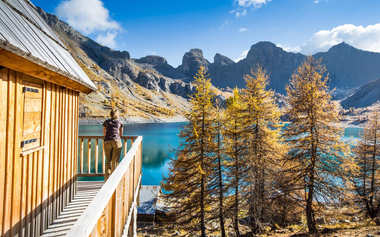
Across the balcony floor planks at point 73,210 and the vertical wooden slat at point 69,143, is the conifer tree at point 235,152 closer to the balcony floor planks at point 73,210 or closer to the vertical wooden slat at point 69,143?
the balcony floor planks at point 73,210

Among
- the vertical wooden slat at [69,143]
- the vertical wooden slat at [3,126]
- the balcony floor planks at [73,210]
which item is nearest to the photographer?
the vertical wooden slat at [3,126]

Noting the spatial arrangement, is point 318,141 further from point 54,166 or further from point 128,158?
point 54,166

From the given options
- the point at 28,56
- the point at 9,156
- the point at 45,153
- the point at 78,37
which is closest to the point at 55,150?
the point at 45,153

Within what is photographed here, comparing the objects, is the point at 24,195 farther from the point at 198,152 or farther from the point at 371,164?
the point at 371,164

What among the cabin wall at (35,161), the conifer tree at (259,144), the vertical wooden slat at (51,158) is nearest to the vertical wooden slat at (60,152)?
the cabin wall at (35,161)

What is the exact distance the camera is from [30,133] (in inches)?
109

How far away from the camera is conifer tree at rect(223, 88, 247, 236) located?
12.7m

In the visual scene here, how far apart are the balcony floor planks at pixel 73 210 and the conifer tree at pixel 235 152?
9146mm

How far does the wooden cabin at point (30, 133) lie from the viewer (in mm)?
2248

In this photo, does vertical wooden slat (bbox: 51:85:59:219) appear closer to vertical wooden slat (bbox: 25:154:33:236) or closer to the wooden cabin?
the wooden cabin

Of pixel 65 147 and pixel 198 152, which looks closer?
pixel 65 147

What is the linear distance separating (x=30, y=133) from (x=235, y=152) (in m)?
11.8

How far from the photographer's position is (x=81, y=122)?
2876 inches

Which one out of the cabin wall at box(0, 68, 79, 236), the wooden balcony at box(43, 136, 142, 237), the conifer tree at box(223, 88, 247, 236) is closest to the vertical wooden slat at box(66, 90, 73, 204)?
the cabin wall at box(0, 68, 79, 236)
